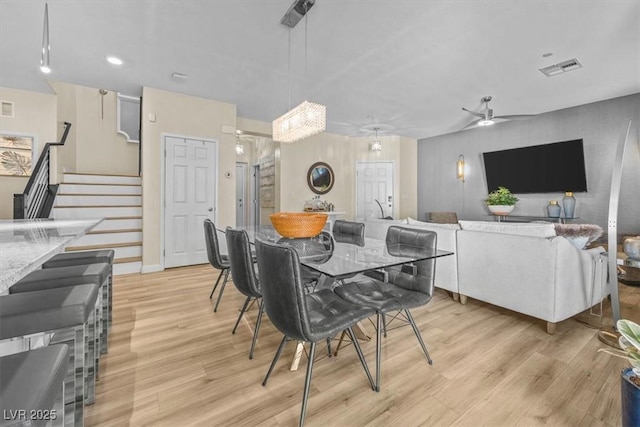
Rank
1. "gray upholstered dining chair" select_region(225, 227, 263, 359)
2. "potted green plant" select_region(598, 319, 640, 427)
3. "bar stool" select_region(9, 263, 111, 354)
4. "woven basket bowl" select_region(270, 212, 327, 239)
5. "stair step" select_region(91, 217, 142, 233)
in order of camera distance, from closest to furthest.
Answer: "potted green plant" select_region(598, 319, 640, 427)
"bar stool" select_region(9, 263, 111, 354)
"gray upholstered dining chair" select_region(225, 227, 263, 359)
"woven basket bowl" select_region(270, 212, 327, 239)
"stair step" select_region(91, 217, 142, 233)

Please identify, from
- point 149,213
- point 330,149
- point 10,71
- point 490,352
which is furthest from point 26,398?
point 330,149

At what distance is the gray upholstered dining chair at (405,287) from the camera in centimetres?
188

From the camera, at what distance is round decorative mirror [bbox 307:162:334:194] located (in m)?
6.82

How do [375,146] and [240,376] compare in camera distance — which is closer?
[240,376]

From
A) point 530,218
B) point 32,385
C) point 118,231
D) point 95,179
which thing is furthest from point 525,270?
point 95,179

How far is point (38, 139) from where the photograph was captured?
454 cm

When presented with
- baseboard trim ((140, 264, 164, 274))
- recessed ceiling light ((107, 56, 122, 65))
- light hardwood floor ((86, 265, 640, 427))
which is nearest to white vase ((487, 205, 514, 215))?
light hardwood floor ((86, 265, 640, 427))

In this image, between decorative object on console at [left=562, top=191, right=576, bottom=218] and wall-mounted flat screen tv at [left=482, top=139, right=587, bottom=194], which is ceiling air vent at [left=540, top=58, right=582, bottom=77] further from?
decorative object on console at [left=562, top=191, right=576, bottom=218]

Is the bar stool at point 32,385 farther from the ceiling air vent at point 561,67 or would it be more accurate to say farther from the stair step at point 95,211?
the ceiling air vent at point 561,67

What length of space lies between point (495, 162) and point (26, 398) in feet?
23.4

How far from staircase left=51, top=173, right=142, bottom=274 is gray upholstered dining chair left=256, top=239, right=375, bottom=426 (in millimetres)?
3757

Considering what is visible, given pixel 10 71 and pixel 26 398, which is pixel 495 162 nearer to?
pixel 26 398

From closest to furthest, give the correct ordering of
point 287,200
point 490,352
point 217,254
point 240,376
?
point 240,376 < point 490,352 < point 217,254 < point 287,200

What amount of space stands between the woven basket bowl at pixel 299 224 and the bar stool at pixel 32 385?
1.61m
